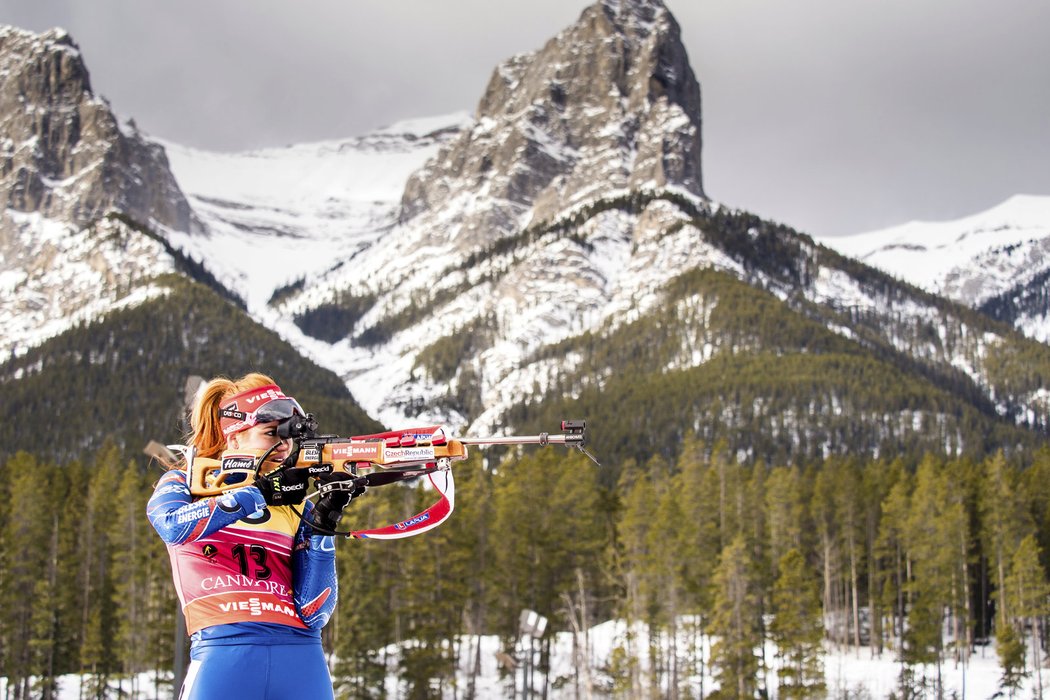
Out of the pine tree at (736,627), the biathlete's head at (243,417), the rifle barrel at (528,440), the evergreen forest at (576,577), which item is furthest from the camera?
the pine tree at (736,627)

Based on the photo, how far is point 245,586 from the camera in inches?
202

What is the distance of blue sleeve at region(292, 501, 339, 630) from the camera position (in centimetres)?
530

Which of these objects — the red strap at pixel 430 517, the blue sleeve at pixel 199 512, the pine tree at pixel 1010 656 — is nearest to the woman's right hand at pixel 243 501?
the blue sleeve at pixel 199 512

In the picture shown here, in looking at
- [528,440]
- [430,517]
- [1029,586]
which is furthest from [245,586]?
[1029,586]

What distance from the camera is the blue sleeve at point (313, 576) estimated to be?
17.4 ft

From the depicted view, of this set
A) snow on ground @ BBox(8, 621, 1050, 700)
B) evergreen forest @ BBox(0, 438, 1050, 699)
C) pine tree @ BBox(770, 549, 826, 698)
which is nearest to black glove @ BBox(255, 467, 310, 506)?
evergreen forest @ BBox(0, 438, 1050, 699)

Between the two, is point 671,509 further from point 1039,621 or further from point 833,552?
point 1039,621

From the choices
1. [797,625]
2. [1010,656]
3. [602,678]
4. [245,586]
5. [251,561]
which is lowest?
[602,678]

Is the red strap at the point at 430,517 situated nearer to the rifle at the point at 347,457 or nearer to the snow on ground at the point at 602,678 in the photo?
the rifle at the point at 347,457

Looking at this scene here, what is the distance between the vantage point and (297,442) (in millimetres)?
5242

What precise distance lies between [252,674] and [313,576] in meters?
0.60

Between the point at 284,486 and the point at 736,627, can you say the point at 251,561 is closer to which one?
the point at 284,486

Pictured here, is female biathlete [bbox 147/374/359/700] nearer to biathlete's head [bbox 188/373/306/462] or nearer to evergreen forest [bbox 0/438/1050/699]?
biathlete's head [bbox 188/373/306/462]

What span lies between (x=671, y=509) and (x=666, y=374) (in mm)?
119124
